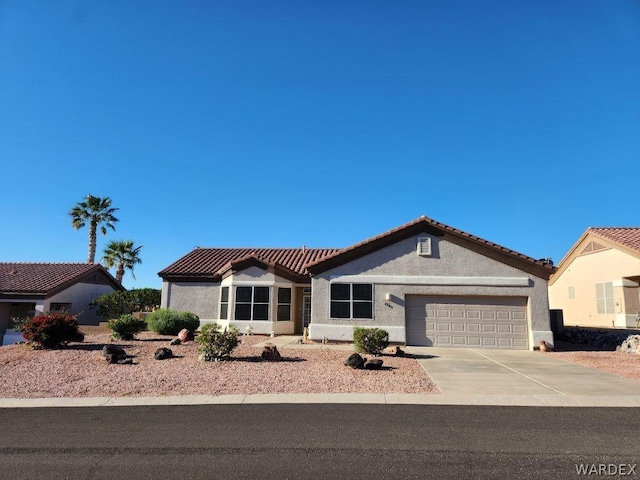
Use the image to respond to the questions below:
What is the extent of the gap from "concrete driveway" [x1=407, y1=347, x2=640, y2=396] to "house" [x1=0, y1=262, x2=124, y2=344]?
23.9 meters

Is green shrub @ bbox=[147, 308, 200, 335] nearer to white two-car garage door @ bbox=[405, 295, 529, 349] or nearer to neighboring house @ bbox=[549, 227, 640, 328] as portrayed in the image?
white two-car garage door @ bbox=[405, 295, 529, 349]

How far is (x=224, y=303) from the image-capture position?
22062 millimetres

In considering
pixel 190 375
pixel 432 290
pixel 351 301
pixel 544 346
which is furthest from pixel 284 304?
pixel 544 346

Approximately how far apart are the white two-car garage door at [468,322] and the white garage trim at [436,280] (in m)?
0.63

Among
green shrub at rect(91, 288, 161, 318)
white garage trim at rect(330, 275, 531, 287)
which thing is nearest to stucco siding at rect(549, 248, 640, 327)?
white garage trim at rect(330, 275, 531, 287)

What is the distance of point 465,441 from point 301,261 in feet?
62.5

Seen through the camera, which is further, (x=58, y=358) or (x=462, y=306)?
(x=462, y=306)

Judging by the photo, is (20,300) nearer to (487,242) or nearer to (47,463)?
(47,463)

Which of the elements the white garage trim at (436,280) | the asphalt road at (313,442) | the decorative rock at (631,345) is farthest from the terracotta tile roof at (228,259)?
the decorative rock at (631,345)

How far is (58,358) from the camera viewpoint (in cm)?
1355

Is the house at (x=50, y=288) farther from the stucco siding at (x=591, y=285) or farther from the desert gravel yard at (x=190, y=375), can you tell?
the stucco siding at (x=591, y=285)

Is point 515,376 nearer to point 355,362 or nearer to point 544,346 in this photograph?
point 355,362

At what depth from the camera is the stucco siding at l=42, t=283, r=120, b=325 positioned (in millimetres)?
27692

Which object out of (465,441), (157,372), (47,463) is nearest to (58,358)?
(157,372)
